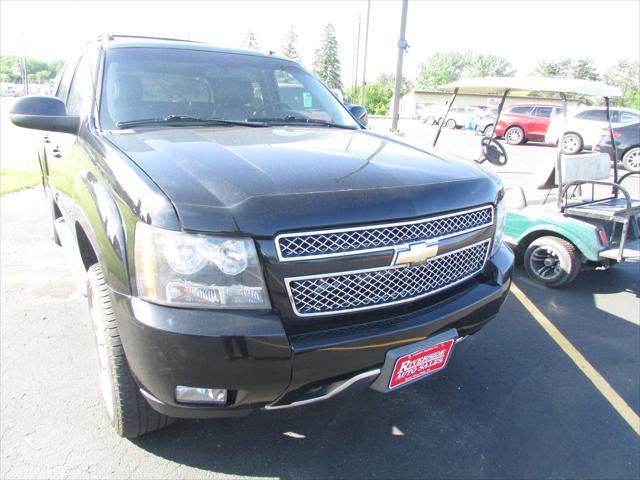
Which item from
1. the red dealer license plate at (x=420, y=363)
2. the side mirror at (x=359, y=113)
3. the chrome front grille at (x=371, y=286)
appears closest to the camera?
the chrome front grille at (x=371, y=286)

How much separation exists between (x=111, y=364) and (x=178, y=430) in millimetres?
626

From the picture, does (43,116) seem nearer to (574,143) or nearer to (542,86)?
(542,86)

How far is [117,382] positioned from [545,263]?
4120 millimetres

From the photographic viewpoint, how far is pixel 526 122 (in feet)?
66.4

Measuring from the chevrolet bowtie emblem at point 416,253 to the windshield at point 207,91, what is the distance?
1.53m

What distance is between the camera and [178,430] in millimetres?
→ 2518

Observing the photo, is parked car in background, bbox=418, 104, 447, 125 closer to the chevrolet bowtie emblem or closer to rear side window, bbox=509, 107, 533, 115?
rear side window, bbox=509, 107, 533, 115

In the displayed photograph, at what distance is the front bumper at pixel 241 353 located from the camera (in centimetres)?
171

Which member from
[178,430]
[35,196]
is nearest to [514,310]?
[178,430]

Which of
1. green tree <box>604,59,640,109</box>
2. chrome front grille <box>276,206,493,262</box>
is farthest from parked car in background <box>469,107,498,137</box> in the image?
green tree <box>604,59,640,109</box>

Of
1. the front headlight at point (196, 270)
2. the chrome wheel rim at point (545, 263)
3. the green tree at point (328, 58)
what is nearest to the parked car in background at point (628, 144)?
the chrome wheel rim at point (545, 263)

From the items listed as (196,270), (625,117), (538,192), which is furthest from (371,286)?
(625,117)

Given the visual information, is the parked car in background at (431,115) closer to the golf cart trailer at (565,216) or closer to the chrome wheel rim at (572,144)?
the chrome wheel rim at (572,144)

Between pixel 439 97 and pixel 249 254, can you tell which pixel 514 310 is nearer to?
pixel 249 254
